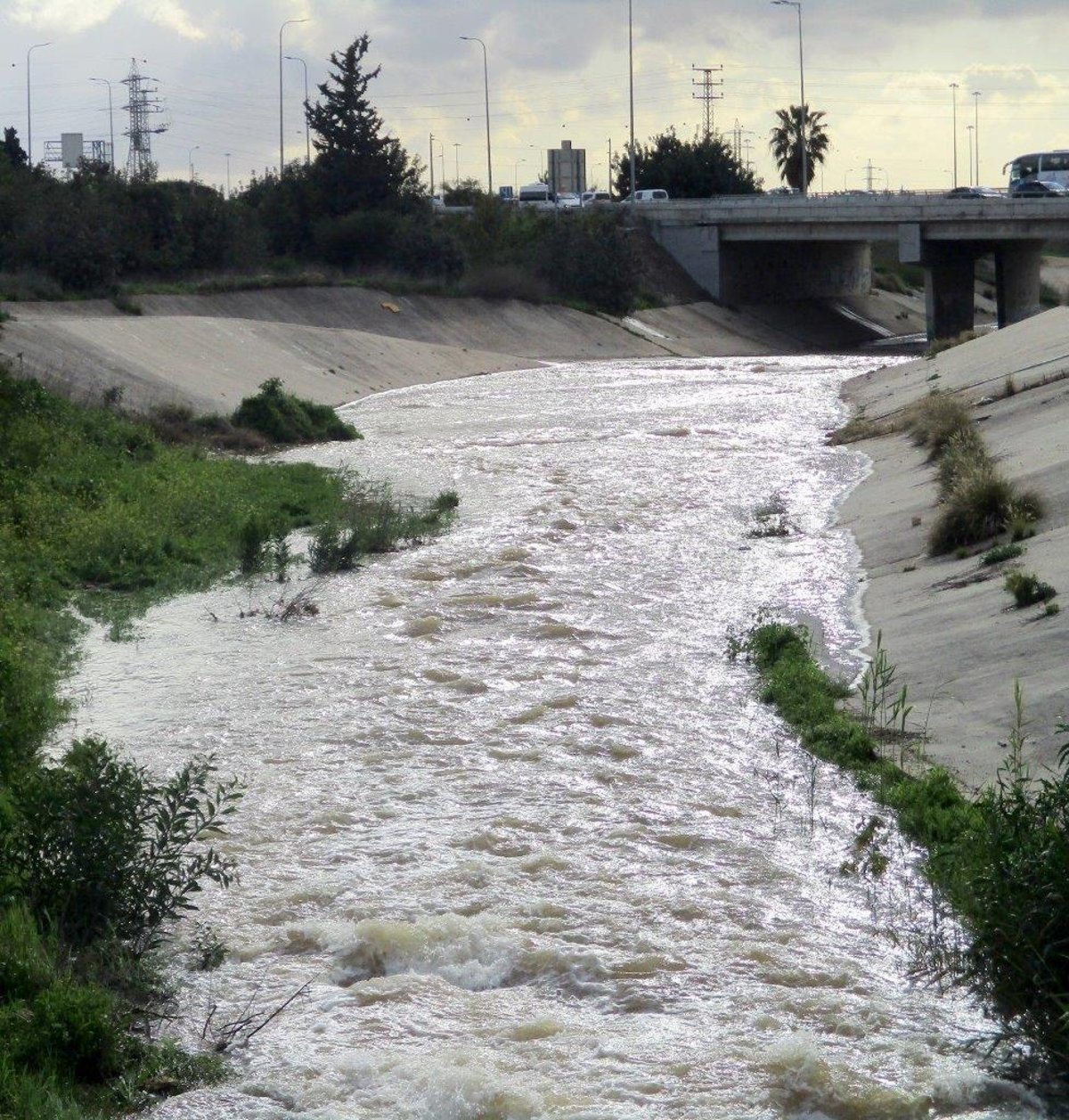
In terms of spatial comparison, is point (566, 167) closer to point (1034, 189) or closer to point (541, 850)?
point (1034, 189)

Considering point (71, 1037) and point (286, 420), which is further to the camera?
point (286, 420)

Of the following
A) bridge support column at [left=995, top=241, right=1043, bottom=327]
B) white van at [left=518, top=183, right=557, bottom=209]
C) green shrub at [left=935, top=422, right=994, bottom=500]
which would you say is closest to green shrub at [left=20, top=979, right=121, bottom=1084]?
green shrub at [left=935, top=422, right=994, bottom=500]

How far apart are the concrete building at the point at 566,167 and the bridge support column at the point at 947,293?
25.0 metres

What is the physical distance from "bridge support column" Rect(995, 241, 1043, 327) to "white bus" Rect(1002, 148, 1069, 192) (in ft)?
61.2

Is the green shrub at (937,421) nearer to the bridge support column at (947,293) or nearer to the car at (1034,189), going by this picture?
the bridge support column at (947,293)

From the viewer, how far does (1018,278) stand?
220 feet

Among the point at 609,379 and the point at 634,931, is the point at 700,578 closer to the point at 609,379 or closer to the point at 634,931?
the point at 634,931

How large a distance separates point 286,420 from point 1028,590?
959 inches

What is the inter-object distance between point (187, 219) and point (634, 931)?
54490 mm

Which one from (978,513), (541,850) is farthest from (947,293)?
(541,850)

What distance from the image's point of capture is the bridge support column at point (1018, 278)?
2623 inches

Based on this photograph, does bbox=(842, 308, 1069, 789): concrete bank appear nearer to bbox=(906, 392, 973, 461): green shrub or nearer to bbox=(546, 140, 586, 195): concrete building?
bbox=(906, 392, 973, 461): green shrub

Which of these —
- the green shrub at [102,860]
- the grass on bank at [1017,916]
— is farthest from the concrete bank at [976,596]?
the green shrub at [102,860]

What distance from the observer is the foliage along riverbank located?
8.25m
